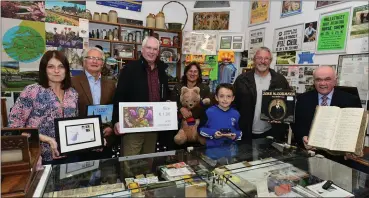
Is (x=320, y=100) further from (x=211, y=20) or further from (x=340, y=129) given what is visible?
(x=211, y=20)

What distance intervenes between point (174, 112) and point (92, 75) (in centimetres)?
91

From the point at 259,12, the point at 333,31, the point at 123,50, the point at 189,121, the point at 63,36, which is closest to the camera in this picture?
the point at 189,121

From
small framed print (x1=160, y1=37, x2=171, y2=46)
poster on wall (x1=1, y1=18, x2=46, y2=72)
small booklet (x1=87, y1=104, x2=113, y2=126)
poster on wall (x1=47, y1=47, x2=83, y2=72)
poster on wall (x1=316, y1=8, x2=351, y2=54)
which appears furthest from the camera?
small framed print (x1=160, y1=37, x2=171, y2=46)

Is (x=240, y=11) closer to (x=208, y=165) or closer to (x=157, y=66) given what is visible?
(x=157, y=66)

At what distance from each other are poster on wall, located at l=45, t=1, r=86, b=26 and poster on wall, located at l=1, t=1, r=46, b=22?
0.35ft

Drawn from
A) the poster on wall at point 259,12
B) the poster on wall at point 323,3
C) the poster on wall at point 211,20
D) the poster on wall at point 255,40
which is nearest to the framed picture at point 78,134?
the poster on wall at point 323,3

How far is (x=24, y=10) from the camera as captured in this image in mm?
4004

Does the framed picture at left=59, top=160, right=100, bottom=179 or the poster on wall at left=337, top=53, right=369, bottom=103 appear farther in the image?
Result: the poster on wall at left=337, top=53, right=369, bottom=103

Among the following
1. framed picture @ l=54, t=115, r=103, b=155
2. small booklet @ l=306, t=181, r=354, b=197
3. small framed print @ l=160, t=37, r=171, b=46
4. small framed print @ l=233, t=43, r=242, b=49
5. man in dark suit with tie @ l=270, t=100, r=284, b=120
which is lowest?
small booklet @ l=306, t=181, r=354, b=197

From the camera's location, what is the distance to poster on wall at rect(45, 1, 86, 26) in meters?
4.26

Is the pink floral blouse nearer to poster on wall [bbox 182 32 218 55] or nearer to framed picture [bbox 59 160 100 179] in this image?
framed picture [bbox 59 160 100 179]

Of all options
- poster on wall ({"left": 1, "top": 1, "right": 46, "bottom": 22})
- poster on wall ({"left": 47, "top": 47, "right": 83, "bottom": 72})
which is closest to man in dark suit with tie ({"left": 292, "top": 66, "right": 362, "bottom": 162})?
poster on wall ({"left": 47, "top": 47, "right": 83, "bottom": 72})

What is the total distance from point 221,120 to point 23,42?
3.49 m

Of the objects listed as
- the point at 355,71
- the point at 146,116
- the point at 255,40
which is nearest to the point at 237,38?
the point at 255,40
